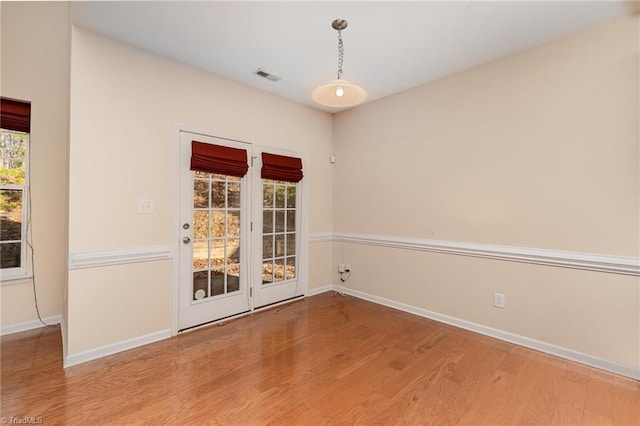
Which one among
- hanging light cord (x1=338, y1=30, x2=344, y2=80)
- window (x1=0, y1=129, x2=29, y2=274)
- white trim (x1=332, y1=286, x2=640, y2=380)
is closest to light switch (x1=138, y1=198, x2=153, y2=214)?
window (x1=0, y1=129, x2=29, y2=274)

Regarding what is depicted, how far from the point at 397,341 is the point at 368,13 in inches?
110

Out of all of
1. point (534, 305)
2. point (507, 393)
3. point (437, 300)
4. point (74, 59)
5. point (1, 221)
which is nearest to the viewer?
point (507, 393)

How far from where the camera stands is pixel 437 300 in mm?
3236

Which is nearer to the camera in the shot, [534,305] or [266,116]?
[534,305]

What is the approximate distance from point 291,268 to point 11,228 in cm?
297

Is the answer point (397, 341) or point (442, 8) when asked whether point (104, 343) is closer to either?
point (397, 341)

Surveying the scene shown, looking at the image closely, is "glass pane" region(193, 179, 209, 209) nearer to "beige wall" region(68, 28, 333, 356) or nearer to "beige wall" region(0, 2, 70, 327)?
"beige wall" region(68, 28, 333, 356)

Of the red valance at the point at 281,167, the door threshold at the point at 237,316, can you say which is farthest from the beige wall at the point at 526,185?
the door threshold at the point at 237,316

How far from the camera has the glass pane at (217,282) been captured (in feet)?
10.3

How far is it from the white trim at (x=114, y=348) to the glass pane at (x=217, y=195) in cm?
134

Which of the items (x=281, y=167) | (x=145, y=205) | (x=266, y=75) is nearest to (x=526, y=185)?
(x=281, y=167)

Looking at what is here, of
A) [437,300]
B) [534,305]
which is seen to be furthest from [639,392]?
[437,300]

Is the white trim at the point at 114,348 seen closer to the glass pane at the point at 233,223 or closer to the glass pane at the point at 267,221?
the glass pane at the point at 233,223

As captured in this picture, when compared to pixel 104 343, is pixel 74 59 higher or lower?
higher
